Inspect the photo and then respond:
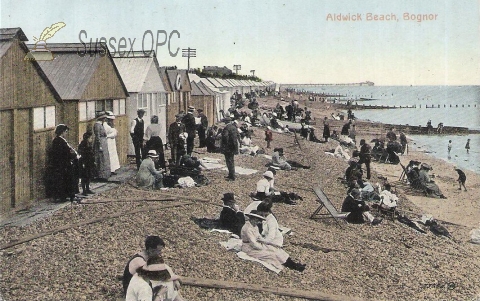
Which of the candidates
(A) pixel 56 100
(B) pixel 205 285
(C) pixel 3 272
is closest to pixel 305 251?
(B) pixel 205 285

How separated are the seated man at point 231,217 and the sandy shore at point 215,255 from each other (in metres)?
0.34

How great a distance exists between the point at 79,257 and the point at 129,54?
11.9m

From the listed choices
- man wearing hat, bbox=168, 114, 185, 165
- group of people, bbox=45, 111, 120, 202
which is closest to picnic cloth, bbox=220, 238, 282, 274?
group of people, bbox=45, 111, 120, 202

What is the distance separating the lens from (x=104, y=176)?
12.2 m

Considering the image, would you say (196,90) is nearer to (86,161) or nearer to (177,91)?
(177,91)

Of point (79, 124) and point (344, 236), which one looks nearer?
point (344, 236)

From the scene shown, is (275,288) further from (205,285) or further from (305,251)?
(305,251)

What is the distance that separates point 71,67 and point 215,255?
23.8 ft

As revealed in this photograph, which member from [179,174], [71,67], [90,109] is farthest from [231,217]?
[71,67]

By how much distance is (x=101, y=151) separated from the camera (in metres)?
12.0

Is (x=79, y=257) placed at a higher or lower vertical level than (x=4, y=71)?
lower

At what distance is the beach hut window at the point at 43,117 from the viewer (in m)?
9.59

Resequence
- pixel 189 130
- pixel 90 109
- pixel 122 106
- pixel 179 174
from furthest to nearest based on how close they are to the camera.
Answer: pixel 189 130 < pixel 122 106 < pixel 179 174 < pixel 90 109

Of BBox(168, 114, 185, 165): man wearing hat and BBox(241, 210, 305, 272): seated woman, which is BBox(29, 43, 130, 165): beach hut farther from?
BBox(241, 210, 305, 272): seated woman
